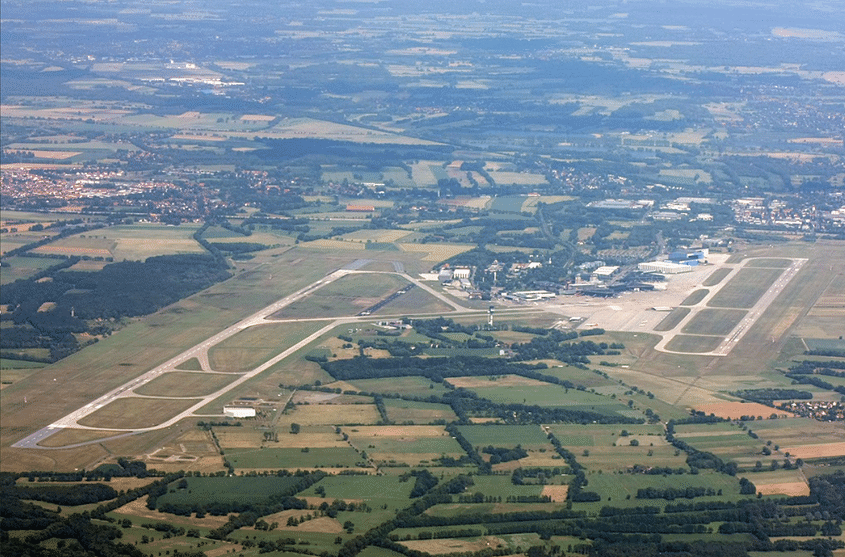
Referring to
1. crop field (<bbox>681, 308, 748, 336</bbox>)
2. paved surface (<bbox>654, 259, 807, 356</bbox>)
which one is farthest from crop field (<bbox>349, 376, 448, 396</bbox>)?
crop field (<bbox>681, 308, 748, 336</bbox>)

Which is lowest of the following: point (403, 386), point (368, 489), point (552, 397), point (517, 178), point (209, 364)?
point (517, 178)

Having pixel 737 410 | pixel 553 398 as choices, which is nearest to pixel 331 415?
pixel 553 398

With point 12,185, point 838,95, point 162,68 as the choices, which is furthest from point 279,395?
point 162,68

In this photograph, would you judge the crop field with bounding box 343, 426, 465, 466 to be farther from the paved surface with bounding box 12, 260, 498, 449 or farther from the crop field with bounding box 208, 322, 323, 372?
the crop field with bounding box 208, 322, 323, 372

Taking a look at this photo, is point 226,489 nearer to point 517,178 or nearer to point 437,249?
point 437,249

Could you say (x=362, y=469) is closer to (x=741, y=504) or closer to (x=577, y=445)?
(x=577, y=445)

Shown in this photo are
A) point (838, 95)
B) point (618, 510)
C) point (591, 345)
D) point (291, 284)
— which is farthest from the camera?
point (838, 95)

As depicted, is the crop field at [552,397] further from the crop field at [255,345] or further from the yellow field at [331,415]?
the crop field at [255,345]
